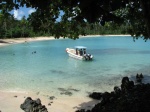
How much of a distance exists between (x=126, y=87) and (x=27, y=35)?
99.4 metres

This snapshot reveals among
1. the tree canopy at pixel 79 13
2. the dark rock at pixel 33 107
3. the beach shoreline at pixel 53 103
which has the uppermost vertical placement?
the tree canopy at pixel 79 13

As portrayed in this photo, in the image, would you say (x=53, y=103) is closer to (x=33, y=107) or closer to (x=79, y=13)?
(x=33, y=107)

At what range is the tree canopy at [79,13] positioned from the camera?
13.0 ft

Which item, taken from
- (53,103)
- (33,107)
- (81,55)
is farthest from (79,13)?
(81,55)

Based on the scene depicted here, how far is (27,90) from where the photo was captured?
20.0 m

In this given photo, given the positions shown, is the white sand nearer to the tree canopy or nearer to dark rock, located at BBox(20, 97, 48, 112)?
dark rock, located at BBox(20, 97, 48, 112)

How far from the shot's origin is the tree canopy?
156 inches

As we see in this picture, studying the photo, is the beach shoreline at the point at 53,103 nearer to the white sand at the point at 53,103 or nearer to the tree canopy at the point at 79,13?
the white sand at the point at 53,103

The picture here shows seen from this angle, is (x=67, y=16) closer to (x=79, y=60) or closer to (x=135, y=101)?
(x=135, y=101)

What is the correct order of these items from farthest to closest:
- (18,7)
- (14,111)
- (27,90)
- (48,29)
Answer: (27,90) → (14,111) → (48,29) → (18,7)

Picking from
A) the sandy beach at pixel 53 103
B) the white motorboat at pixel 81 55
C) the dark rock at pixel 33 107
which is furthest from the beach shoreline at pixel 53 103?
the white motorboat at pixel 81 55

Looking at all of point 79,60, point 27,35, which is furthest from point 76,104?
point 27,35

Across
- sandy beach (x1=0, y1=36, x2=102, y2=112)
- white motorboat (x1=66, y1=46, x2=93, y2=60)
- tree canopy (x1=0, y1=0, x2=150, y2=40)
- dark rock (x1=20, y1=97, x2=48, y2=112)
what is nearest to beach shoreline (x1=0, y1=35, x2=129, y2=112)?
sandy beach (x1=0, y1=36, x2=102, y2=112)

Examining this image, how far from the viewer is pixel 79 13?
4805mm
